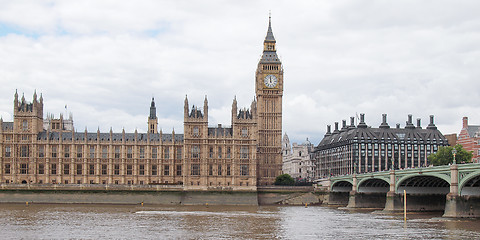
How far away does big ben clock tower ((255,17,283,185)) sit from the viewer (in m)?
162

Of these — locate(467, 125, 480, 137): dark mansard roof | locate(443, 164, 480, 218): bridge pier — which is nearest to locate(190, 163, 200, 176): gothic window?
locate(443, 164, 480, 218): bridge pier

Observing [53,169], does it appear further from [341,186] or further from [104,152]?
[341,186]

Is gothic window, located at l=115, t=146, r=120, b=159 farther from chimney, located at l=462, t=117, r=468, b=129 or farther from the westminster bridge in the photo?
chimney, located at l=462, t=117, r=468, b=129

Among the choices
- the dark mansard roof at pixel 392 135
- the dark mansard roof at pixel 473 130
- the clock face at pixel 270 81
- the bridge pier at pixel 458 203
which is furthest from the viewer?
the dark mansard roof at pixel 392 135

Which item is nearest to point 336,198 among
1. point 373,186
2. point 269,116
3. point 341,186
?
point 341,186

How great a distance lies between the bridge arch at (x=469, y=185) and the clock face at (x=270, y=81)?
271ft

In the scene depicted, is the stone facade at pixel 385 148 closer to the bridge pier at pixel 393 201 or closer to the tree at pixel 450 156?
the tree at pixel 450 156

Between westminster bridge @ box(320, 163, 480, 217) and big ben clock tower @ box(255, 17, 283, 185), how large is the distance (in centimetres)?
1366

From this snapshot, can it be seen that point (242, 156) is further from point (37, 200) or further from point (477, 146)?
point (477, 146)

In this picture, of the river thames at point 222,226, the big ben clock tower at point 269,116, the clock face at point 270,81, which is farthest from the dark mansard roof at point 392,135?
the river thames at point 222,226

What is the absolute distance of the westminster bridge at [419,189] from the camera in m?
87.7

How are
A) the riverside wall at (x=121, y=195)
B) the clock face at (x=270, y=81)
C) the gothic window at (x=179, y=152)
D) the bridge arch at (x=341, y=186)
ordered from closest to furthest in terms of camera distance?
the riverside wall at (x=121, y=195) < the bridge arch at (x=341, y=186) < the gothic window at (x=179, y=152) < the clock face at (x=270, y=81)

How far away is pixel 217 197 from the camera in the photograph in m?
138

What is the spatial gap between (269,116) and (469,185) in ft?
266
